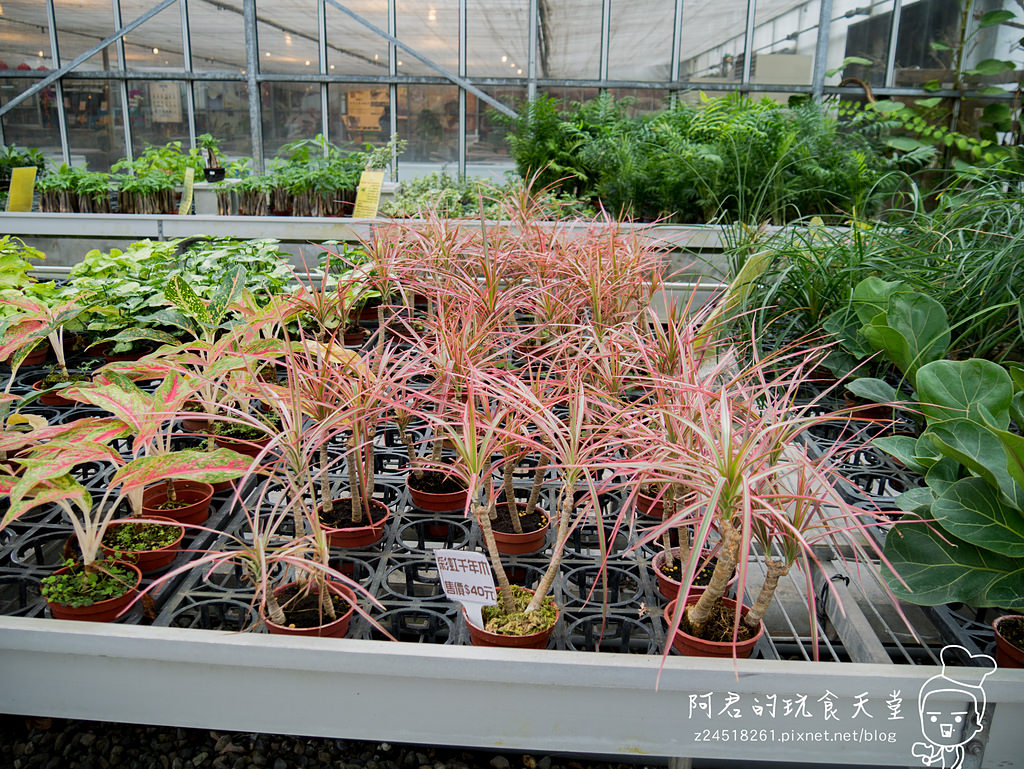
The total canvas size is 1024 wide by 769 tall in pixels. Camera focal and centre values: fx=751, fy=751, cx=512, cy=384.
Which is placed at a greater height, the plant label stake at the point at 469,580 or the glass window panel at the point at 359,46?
the glass window panel at the point at 359,46

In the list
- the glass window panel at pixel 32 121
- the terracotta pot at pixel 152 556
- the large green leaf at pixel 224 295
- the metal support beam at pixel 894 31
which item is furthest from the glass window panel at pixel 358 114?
the terracotta pot at pixel 152 556

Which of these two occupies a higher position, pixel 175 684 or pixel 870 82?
pixel 870 82

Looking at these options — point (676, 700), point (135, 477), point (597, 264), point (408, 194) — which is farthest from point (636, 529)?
point (408, 194)

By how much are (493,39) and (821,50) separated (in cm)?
315

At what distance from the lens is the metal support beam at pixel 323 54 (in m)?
7.45

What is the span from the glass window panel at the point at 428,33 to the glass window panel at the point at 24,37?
12.1 ft

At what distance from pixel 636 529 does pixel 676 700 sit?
0.53 m

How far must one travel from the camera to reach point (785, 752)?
1.10 metres

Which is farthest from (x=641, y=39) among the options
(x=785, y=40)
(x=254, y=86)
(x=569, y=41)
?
(x=254, y=86)

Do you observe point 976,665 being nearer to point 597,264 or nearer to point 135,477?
point 597,264

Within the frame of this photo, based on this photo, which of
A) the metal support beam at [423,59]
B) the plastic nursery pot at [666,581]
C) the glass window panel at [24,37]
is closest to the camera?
the plastic nursery pot at [666,581]

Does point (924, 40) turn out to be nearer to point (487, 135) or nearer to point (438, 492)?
point (487, 135)

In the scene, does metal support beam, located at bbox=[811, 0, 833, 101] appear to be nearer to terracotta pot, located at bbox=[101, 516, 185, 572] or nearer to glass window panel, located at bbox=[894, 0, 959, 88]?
glass window panel, located at bbox=[894, 0, 959, 88]

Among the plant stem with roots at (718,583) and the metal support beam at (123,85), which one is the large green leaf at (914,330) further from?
the metal support beam at (123,85)
